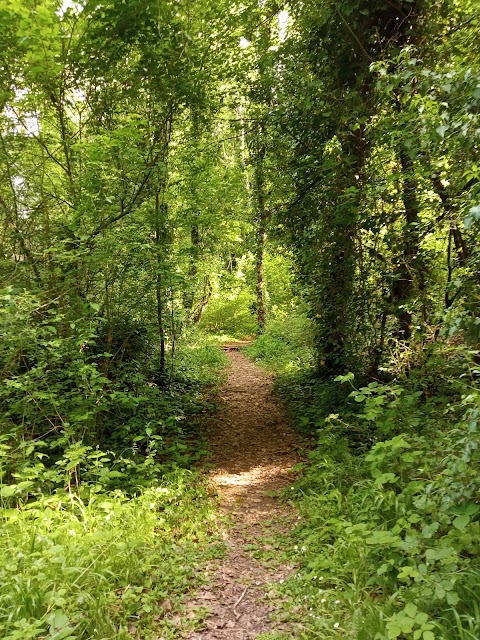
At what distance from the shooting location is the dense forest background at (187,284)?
2805 millimetres

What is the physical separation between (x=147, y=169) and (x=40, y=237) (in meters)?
1.75

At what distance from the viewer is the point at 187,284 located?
7254mm

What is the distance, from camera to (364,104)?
17.1 ft

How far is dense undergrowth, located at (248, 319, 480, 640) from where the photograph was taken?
2.35m

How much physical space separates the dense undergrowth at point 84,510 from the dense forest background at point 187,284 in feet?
0.09

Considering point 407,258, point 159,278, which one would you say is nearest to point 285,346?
point 159,278

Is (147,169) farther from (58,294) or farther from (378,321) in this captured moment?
(378,321)

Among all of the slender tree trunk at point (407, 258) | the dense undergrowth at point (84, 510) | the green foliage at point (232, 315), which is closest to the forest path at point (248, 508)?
the dense undergrowth at point (84, 510)

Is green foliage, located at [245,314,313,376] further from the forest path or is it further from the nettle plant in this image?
the nettle plant

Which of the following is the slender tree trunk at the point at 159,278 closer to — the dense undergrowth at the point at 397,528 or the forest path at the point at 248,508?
the forest path at the point at 248,508

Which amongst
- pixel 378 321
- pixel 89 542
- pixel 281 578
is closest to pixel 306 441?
pixel 378 321

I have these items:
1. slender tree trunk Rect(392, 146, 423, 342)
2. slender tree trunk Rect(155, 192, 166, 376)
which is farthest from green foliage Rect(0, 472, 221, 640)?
slender tree trunk Rect(155, 192, 166, 376)

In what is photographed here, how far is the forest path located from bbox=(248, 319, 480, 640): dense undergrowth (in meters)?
0.28

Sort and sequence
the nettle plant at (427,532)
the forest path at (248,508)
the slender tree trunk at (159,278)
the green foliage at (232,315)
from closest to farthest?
the nettle plant at (427,532), the forest path at (248,508), the slender tree trunk at (159,278), the green foliage at (232,315)
